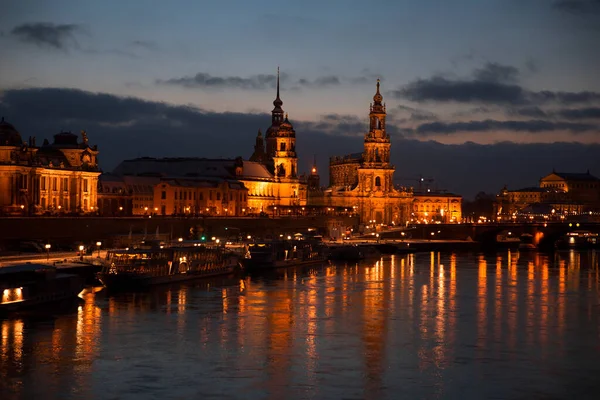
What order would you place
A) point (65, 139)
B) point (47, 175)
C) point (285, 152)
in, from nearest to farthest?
point (47, 175) < point (65, 139) < point (285, 152)

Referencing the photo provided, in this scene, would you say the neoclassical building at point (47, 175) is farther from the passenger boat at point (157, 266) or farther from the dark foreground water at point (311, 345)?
the dark foreground water at point (311, 345)

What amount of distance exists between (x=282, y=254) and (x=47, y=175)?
3223 cm

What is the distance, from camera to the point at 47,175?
10838 cm

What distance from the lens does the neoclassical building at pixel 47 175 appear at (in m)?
101

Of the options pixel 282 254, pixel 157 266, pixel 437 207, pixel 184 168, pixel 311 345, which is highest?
pixel 184 168

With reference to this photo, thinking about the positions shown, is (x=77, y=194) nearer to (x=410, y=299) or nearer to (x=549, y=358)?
(x=410, y=299)

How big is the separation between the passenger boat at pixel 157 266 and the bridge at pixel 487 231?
65.9 meters

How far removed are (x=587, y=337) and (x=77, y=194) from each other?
7889 centimetres

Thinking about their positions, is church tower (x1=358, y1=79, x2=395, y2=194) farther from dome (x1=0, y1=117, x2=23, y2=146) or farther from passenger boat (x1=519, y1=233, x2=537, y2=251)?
dome (x1=0, y1=117, x2=23, y2=146)

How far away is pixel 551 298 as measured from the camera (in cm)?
6306

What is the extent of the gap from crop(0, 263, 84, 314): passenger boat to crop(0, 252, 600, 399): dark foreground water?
1.72m

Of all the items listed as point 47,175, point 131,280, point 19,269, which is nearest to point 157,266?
point 131,280

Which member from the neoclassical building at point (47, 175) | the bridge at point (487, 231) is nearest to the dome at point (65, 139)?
the neoclassical building at point (47, 175)

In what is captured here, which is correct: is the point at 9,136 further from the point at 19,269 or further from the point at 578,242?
the point at 578,242
